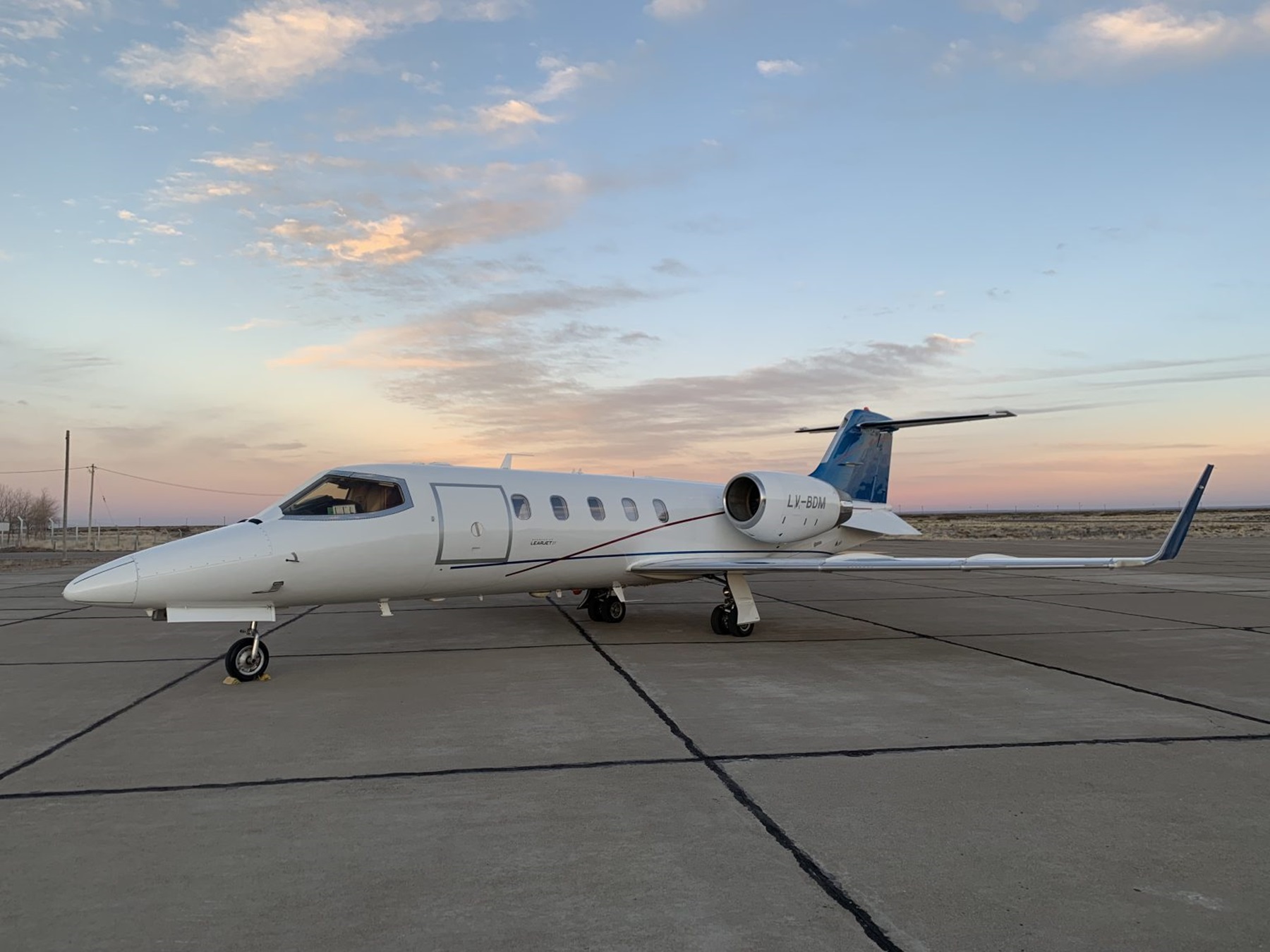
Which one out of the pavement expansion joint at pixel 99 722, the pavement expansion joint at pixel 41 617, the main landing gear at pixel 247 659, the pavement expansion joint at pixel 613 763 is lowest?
the pavement expansion joint at pixel 41 617

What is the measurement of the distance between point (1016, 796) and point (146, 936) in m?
4.50

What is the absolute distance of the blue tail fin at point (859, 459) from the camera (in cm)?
1568

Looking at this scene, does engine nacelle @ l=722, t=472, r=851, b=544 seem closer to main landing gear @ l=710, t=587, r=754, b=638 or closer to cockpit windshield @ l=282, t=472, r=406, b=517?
main landing gear @ l=710, t=587, r=754, b=638

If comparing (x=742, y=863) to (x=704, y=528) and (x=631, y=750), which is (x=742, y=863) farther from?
(x=704, y=528)

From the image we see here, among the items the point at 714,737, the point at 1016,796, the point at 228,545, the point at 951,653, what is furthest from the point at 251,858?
the point at 951,653

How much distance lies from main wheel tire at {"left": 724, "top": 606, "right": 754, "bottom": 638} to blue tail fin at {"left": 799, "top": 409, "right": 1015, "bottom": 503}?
418 centimetres

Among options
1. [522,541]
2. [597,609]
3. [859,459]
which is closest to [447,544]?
[522,541]

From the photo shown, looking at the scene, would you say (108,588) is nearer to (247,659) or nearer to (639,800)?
(247,659)

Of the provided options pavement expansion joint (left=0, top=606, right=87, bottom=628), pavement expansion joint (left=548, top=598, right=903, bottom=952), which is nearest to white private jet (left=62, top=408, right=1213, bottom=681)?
pavement expansion joint (left=548, top=598, right=903, bottom=952)

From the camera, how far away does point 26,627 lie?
13.4 meters

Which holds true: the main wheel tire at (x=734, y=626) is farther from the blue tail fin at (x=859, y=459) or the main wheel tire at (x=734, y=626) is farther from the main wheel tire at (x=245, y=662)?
the main wheel tire at (x=245, y=662)

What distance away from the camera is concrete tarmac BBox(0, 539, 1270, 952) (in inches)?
141

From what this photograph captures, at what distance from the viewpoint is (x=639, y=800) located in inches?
199

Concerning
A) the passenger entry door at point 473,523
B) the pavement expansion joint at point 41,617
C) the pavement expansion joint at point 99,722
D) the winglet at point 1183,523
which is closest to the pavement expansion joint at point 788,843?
the passenger entry door at point 473,523
